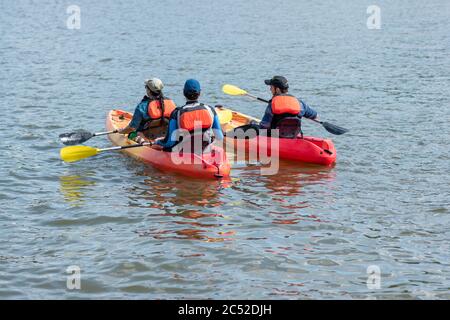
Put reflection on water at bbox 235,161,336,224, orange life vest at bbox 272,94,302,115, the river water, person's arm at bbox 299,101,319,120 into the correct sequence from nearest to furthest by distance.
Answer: the river water < reflection on water at bbox 235,161,336,224 < orange life vest at bbox 272,94,302,115 < person's arm at bbox 299,101,319,120

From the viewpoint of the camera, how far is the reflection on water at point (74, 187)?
1164 cm

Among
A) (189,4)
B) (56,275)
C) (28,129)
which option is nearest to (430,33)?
(189,4)

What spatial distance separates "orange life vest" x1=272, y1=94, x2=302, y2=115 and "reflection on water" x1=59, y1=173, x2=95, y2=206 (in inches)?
134

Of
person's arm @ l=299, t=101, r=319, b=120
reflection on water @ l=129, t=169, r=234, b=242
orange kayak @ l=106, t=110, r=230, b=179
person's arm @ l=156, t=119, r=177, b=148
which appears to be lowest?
reflection on water @ l=129, t=169, r=234, b=242

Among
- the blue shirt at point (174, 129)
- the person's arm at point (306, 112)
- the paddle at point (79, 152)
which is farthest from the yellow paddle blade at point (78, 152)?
the person's arm at point (306, 112)

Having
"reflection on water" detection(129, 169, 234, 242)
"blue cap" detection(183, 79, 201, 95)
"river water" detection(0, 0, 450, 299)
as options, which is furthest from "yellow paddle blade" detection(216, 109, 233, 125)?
"blue cap" detection(183, 79, 201, 95)

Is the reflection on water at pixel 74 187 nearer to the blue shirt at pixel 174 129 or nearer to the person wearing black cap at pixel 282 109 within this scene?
the blue shirt at pixel 174 129

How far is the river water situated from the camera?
868 centimetres

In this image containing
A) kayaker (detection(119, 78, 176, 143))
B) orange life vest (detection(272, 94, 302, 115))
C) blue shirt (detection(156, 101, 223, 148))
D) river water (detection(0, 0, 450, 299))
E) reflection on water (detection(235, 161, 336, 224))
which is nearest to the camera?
river water (detection(0, 0, 450, 299))

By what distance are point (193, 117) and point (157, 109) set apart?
1.31 metres

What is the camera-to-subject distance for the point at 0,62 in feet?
80.9

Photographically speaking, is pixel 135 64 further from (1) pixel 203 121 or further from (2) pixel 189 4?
(2) pixel 189 4

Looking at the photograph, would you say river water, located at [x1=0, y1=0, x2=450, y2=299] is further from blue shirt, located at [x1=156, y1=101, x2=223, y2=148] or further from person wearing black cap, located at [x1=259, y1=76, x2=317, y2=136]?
person wearing black cap, located at [x1=259, y1=76, x2=317, y2=136]

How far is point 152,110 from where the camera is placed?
42.5 ft
